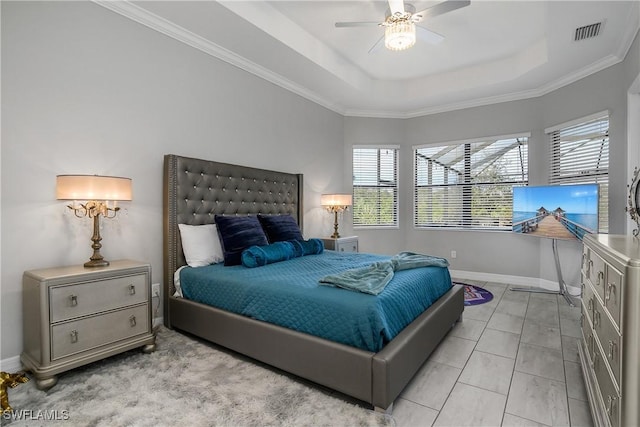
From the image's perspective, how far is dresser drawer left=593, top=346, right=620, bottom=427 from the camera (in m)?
1.28

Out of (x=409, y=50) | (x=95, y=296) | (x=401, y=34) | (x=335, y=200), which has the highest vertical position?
(x=409, y=50)

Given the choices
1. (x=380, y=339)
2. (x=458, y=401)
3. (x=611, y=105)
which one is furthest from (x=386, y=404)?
(x=611, y=105)

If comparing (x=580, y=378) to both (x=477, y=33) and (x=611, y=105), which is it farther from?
(x=477, y=33)

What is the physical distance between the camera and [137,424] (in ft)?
5.45

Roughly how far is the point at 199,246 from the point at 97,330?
1026mm

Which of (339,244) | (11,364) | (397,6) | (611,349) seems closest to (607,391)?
(611,349)

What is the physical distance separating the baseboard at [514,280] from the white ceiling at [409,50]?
263cm

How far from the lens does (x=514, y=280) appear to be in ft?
15.6

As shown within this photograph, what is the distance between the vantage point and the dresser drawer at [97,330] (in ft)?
6.59

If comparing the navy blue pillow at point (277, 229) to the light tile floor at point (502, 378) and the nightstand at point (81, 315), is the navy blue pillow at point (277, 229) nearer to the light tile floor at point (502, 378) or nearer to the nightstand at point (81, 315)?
the nightstand at point (81, 315)

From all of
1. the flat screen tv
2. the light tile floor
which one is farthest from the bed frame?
the flat screen tv

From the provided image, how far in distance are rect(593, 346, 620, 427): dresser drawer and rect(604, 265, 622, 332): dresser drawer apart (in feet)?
0.91

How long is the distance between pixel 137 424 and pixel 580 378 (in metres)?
2.70

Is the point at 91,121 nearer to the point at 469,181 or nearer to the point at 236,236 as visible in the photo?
the point at 236,236
